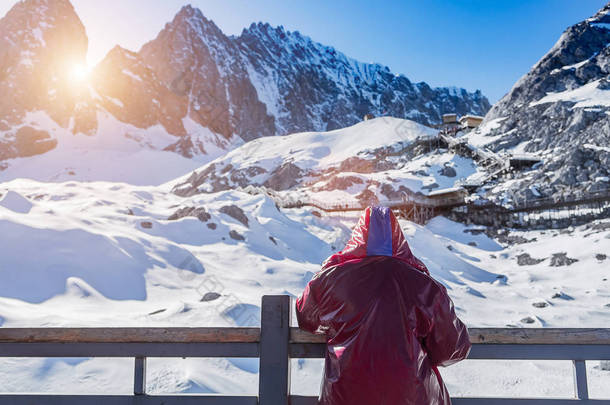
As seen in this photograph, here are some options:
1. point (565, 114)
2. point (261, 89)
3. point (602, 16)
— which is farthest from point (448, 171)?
point (261, 89)

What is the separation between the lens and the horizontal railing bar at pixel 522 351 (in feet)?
8.09

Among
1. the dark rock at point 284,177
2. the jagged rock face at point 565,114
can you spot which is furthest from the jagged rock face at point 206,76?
the jagged rock face at point 565,114

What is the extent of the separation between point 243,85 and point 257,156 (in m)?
93.7

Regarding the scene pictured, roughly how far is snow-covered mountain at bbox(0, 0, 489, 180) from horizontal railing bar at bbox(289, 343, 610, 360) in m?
82.7

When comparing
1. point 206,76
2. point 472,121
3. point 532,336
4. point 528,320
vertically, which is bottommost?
point 528,320

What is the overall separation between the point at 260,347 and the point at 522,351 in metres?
1.78

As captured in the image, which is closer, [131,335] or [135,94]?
[131,335]

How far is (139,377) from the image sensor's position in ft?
8.61

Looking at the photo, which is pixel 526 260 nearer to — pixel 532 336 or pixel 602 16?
pixel 532 336

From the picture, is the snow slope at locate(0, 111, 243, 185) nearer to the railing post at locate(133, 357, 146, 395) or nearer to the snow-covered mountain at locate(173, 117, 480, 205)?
the snow-covered mountain at locate(173, 117, 480, 205)

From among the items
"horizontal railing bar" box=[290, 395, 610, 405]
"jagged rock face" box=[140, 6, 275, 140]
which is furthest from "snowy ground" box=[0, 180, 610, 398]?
"jagged rock face" box=[140, 6, 275, 140]

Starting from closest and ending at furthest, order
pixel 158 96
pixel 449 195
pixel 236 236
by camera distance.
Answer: pixel 236 236 < pixel 449 195 < pixel 158 96

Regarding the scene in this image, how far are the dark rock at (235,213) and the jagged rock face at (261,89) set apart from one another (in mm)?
109873

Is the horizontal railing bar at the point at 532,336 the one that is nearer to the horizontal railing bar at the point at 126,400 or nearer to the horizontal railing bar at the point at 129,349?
the horizontal railing bar at the point at 129,349
